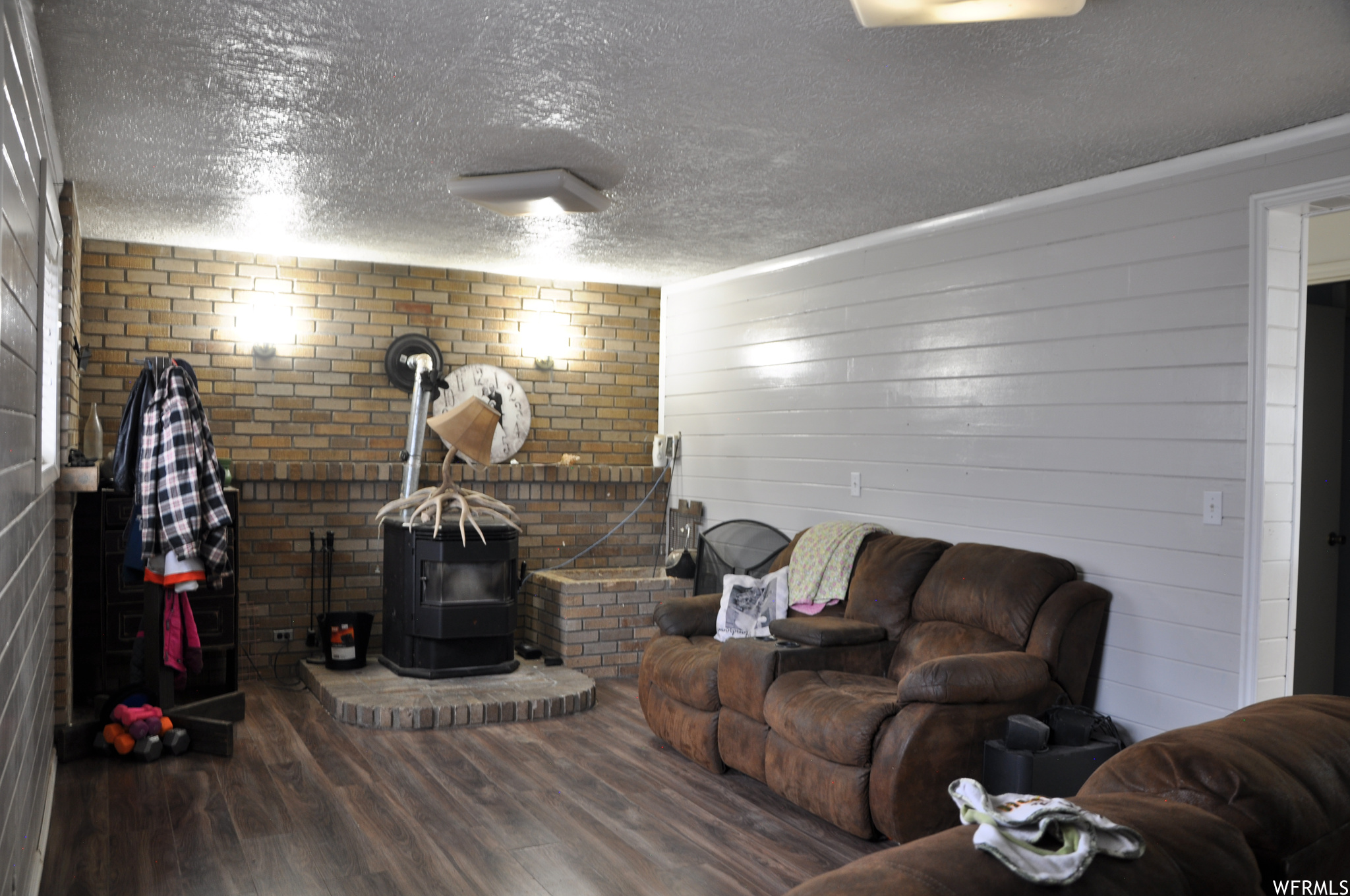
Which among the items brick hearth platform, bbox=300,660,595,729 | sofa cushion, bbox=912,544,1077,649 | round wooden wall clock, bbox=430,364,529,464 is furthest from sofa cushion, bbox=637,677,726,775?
round wooden wall clock, bbox=430,364,529,464

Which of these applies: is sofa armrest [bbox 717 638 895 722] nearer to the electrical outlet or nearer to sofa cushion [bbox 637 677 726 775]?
sofa cushion [bbox 637 677 726 775]

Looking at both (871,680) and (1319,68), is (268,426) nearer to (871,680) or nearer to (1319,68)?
(871,680)

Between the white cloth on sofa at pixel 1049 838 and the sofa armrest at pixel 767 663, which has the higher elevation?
the white cloth on sofa at pixel 1049 838

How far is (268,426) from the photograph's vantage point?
6082 millimetres

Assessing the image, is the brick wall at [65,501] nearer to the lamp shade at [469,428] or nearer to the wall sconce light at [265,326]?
the wall sconce light at [265,326]

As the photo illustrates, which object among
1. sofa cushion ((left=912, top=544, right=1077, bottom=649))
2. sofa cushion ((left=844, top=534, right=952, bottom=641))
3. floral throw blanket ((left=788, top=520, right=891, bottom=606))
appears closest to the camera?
sofa cushion ((left=912, top=544, right=1077, bottom=649))

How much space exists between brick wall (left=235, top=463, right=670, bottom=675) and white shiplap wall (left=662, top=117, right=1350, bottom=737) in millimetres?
1527

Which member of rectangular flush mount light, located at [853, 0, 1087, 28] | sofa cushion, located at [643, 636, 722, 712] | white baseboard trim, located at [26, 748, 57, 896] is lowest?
white baseboard trim, located at [26, 748, 57, 896]

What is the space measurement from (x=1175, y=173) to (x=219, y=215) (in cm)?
421

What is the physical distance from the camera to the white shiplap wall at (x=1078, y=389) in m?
3.57

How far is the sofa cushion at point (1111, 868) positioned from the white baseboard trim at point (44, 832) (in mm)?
2564

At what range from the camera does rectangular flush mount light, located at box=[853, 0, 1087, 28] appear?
231 cm

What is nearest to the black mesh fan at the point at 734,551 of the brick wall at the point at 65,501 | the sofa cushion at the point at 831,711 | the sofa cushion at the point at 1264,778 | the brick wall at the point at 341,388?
the brick wall at the point at 341,388

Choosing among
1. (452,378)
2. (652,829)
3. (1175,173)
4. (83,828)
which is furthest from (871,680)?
(452,378)
